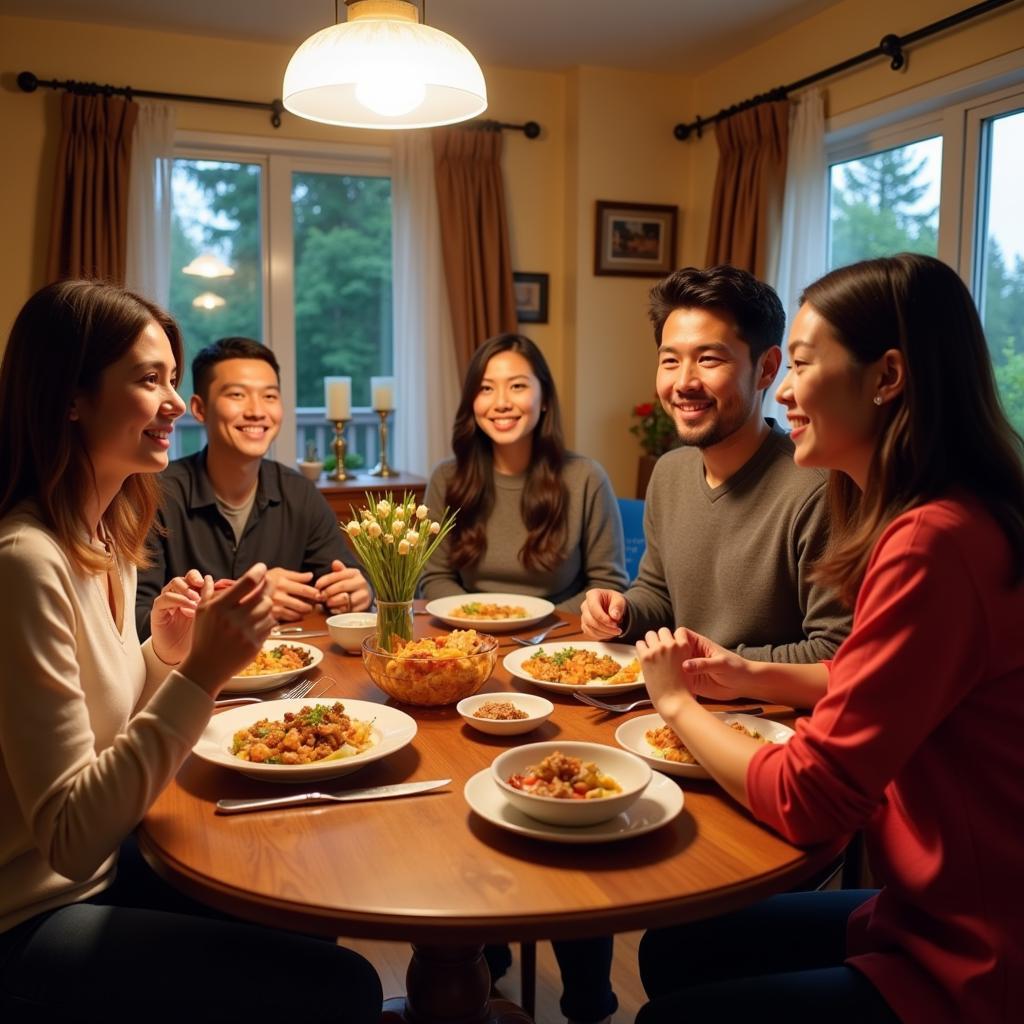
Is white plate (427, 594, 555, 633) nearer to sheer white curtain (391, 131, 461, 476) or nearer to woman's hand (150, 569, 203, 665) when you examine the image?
woman's hand (150, 569, 203, 665)

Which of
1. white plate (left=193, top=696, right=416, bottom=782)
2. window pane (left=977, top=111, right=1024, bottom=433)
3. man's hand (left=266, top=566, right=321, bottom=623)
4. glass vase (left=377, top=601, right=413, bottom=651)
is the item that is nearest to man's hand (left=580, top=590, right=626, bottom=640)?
glass vase (left=377, top=601, right=413, bottom=651)

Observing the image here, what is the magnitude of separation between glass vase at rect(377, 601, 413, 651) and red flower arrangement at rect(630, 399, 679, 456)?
3174 mm

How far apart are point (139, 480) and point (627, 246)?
386 centimetres

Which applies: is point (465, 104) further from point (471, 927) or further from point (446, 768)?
point (471, 927)

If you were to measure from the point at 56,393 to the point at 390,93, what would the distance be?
0.95m

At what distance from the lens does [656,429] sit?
4824 millimetres

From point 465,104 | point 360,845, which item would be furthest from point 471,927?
point 465,104

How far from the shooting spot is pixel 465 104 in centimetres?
211

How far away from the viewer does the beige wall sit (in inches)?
167

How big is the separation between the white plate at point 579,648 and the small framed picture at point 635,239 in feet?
11.2

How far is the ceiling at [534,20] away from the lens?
4.04 m

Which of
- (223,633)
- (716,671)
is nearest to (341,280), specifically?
(716,671)

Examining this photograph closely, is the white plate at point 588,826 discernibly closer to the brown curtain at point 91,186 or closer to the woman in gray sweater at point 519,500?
the woman in gray sweater at point 519,500

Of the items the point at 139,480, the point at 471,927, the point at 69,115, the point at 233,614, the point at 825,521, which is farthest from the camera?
the point at 69,115
